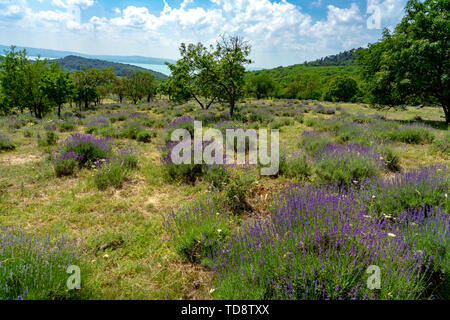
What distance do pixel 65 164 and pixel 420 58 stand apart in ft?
59.3

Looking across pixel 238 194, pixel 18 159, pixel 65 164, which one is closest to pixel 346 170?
pixel 238 194

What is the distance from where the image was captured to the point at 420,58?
1196 cm

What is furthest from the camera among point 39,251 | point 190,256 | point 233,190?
point 233,190

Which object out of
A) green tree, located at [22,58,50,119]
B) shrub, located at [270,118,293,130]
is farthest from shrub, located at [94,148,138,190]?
green tree, located at [22,58,50,119]

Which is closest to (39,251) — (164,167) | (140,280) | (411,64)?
(140,280)

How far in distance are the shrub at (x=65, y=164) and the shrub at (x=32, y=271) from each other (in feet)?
12.0

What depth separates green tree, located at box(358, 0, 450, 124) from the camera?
11.7m

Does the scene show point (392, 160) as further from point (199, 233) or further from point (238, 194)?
point (199, 233)

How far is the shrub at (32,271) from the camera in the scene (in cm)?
188

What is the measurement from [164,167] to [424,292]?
18.0 feet

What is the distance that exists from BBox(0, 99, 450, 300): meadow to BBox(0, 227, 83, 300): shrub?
0.05 ft
